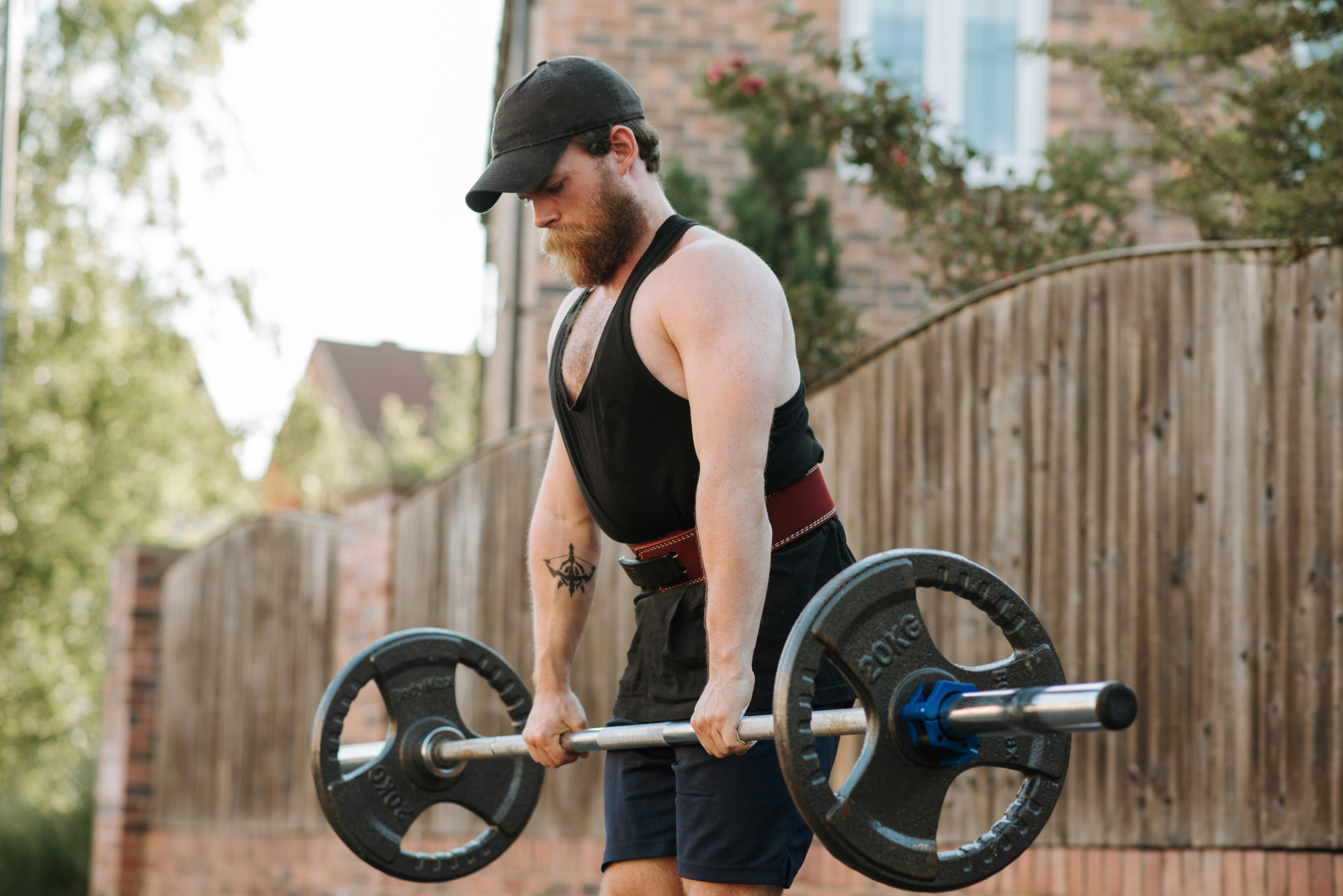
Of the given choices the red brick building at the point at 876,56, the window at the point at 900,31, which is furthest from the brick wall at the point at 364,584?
the window at the point at 900,31

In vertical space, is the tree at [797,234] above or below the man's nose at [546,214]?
above

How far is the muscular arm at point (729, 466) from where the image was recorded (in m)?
2.61

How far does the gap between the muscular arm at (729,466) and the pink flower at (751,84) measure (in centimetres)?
420

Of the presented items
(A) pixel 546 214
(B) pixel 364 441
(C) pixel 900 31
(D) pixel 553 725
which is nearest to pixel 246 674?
(C) pixel 900 31

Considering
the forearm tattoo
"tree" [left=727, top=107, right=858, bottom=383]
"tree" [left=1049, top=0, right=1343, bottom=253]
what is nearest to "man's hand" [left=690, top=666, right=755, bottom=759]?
the forearm tattoo

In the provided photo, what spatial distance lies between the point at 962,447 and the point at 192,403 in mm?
12887

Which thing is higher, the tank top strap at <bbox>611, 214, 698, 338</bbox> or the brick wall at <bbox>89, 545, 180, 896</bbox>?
the tank top strap at <bbox>611, 214, 698, 338</bbox>

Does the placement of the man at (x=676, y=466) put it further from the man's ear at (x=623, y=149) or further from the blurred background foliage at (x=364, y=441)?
the blurred background foliage at (x=364, y=441)

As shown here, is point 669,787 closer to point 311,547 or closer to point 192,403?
point 311,547

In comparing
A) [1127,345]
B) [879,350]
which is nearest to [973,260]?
[879,350]

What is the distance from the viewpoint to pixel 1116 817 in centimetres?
468

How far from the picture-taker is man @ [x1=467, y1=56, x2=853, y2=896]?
265cm

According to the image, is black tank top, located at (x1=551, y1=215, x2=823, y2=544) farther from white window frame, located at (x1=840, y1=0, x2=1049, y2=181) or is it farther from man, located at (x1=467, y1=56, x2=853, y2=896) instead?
white window frame, located at (x1=840, y1=0, x2=1049, y2=181)

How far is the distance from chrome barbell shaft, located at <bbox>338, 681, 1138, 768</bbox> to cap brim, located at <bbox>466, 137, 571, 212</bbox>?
3.31ft
